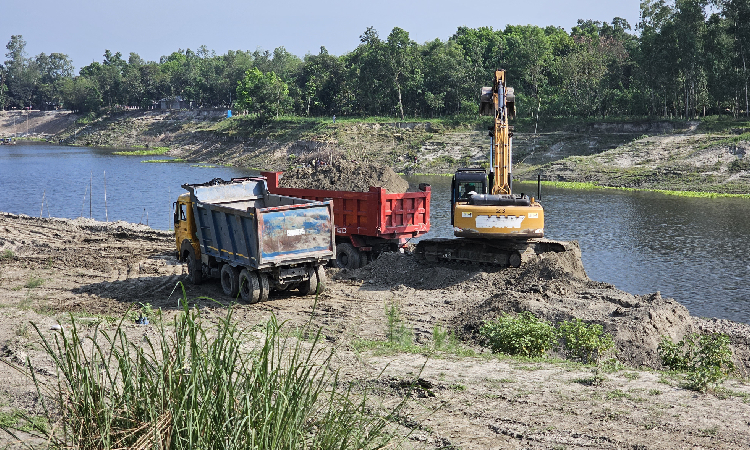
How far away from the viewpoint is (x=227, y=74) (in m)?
126

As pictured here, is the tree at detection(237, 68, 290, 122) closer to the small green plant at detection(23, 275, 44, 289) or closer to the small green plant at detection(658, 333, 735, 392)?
the small green plant at detection(23, 275, 44, 289)

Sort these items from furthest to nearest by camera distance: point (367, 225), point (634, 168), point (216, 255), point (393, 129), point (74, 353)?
1. point (393, 129)
2. point (634, 168)
3. point (367, 225)
4. point (216, 255)
5. point (74, 353)

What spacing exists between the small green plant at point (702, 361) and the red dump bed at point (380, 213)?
28.7ft

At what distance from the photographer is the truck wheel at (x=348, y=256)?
20844 millimetres

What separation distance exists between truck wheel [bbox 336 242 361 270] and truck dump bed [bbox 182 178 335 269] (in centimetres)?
325

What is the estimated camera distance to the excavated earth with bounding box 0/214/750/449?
324 inches

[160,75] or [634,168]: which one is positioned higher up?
[160,75]

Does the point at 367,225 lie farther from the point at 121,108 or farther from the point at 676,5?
the point at 121,108

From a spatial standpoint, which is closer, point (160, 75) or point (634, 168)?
point (634, 168)

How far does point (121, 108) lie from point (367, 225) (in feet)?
392

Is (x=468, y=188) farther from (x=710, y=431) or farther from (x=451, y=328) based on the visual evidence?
(x=710, y=431)

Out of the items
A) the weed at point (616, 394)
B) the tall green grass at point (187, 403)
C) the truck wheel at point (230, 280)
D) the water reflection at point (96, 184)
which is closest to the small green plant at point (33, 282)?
the truck wheel at point (230, 280)

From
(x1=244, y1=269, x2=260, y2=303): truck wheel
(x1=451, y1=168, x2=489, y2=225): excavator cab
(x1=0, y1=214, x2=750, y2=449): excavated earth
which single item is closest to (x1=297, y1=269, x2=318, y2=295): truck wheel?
(x1=0, y1=214, x2=750, y2=449): excavated earth

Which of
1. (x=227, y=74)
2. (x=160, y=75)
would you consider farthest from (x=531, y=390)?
(x=160, y=75)
